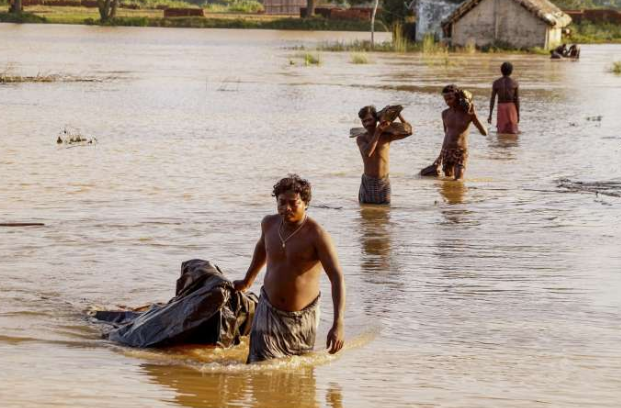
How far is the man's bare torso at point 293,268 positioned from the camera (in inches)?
246

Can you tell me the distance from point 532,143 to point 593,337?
11110 millimetres

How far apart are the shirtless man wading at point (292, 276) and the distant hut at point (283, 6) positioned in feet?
297

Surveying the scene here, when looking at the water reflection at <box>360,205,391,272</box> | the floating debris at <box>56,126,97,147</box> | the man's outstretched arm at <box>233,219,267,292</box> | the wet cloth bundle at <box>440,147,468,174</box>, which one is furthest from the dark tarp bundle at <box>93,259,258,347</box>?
the floating debris at <box>56,126,97,147</box>

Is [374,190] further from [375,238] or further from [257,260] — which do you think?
[257,260]

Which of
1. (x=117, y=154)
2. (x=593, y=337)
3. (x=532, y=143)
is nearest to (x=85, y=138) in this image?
(x=117, y=154)

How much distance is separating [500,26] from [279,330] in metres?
46.1

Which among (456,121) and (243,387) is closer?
(243,387)

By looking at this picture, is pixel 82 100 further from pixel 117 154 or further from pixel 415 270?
pixel 415 270

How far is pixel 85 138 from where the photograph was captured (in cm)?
1819

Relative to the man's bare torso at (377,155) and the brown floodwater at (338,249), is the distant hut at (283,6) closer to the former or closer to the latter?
the brown floodwater at (338,249)

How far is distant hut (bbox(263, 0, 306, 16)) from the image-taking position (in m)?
96.5

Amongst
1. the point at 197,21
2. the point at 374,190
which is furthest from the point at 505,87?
the point at 197,21

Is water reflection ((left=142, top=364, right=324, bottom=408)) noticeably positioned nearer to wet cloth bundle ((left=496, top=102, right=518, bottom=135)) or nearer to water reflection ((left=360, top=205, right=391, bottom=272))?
water reflection ((left=360, top=205, right=391, bottom=272))

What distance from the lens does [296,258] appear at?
627 cm
